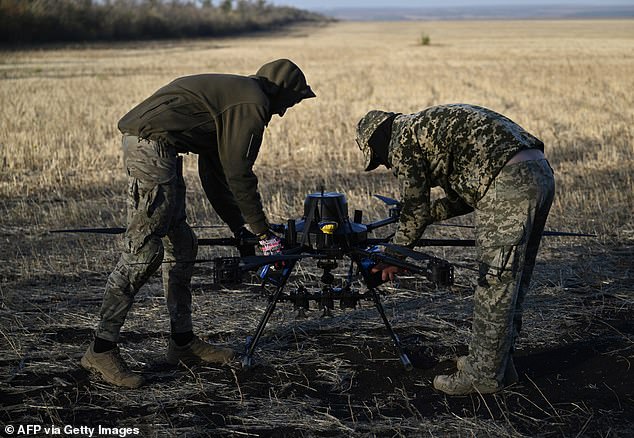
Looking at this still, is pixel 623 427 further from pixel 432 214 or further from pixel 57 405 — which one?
pixel 57 405

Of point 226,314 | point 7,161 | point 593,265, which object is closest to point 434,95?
point 7,161

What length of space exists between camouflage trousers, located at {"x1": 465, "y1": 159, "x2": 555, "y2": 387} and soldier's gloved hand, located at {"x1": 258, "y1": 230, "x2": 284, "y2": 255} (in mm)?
1285

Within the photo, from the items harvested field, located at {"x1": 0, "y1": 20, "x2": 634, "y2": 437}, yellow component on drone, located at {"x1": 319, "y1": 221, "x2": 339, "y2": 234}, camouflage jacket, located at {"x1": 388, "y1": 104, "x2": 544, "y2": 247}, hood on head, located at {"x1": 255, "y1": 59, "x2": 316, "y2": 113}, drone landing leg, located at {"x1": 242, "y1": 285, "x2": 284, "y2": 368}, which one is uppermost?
hood on head, located at {"x1": 255, "y1": 59, "x2": 316, "y2": 113}

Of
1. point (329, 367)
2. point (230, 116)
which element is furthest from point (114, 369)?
point (230, 116)

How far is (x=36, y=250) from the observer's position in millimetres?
9008

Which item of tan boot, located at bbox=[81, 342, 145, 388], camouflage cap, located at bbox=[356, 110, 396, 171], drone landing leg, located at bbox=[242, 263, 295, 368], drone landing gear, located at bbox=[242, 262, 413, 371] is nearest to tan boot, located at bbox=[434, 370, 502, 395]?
drone landing gear, located at bbox=[242, 262, 413, 371]

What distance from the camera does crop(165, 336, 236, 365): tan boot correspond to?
585cm

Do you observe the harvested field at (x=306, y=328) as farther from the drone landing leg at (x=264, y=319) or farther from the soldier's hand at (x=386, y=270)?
the soldier's hand at (x=386, y=270)

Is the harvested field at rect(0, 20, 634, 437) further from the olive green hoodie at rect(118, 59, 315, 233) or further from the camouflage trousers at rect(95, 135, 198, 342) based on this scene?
the olive green hoodie at rect(118, 59, 315, 233)

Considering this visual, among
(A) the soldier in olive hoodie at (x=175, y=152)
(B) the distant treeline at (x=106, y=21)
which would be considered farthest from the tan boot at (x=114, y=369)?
(B) the distant treeline at (x=106, y=21)

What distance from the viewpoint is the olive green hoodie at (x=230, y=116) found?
5.21 metres

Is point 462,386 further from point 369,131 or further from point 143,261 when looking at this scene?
point 143,261

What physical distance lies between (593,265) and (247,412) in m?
4.53

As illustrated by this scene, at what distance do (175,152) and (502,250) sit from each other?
2.23 metres
